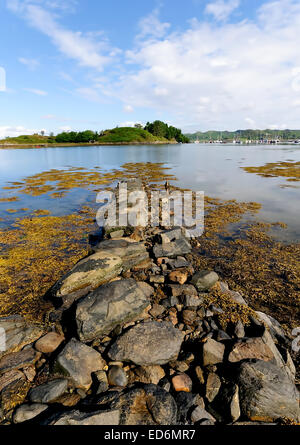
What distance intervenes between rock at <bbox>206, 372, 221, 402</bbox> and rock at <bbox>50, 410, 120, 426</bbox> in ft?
6.32

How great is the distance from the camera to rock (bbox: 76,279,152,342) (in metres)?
5.97

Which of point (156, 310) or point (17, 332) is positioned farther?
point (156, 310)

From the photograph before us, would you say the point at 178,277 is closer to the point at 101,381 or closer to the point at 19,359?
the point at 101,381

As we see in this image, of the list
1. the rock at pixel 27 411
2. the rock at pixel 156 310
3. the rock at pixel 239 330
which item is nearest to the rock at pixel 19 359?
the rock at pixel 27 411

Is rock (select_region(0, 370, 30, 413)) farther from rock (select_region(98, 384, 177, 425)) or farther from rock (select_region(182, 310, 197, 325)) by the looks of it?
rock (select_region(182, 310, 197, 325))

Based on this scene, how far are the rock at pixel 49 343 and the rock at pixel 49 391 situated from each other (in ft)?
3.60

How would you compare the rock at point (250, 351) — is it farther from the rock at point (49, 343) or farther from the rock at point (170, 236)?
the rock at point (170, 236)

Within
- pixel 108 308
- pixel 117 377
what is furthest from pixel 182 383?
pixel 108 308

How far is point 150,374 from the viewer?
16.3 ft

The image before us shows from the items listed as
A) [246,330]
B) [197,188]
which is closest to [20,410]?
[246,330]

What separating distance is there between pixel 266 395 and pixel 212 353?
1.24 m

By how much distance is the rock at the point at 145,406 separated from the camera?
4.00 meters

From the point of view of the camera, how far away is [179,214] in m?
17.9
